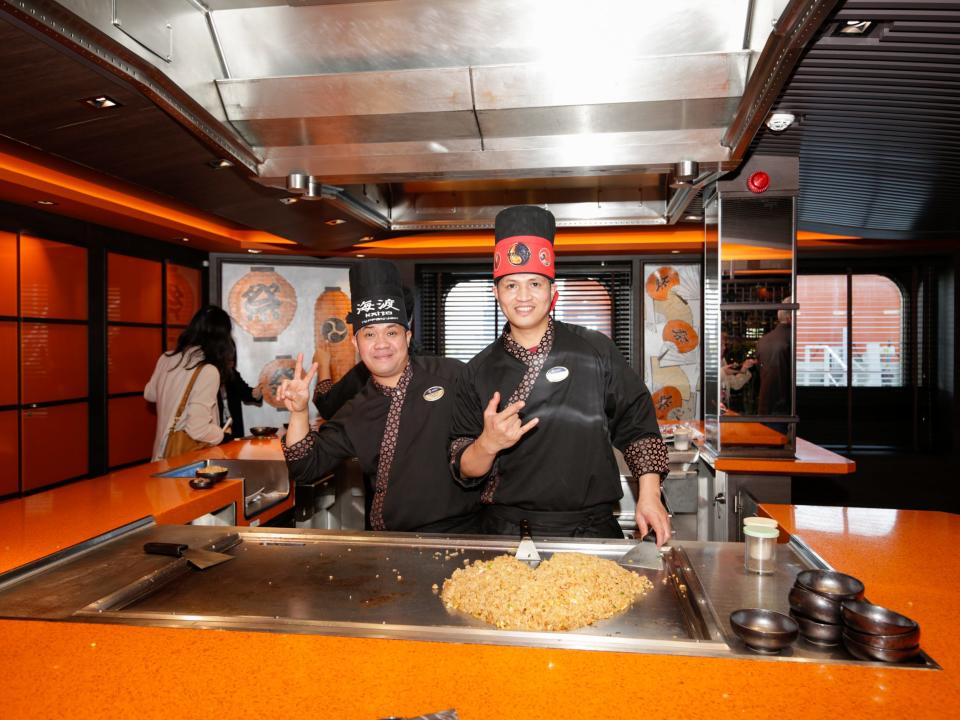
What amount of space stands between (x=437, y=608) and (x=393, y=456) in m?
0.92

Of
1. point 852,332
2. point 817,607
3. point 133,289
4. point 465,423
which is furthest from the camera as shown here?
point 852,332

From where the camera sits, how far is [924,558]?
5.24 feet

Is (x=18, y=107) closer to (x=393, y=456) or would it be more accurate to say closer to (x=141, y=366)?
(x=393, y=456)

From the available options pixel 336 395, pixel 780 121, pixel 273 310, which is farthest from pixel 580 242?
pixel 336 395

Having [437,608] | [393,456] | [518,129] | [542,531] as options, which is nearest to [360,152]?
[518,129]

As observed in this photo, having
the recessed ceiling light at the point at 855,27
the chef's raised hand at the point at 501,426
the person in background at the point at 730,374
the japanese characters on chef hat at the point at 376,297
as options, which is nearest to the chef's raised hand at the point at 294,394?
the japanese characters on chef hat at the point at 376,297

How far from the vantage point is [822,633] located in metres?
1.13

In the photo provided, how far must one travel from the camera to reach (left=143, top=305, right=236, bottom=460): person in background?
11.9ft

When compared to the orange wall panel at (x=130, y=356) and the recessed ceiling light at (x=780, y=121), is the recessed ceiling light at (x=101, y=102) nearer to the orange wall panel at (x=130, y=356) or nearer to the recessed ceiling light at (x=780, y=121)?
the recessed ceiling light at (x=780, y=121)

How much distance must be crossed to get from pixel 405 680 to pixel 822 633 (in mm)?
752

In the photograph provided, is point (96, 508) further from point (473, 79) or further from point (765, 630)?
A: point (765, 630)

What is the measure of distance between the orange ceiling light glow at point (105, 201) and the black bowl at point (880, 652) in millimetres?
4342

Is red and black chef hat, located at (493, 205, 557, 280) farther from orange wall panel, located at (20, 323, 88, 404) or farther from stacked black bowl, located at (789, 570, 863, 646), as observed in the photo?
orange wall panel, located at (20, 323, 88, 404)

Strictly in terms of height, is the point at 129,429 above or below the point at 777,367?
Result: below
